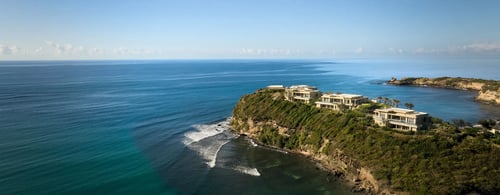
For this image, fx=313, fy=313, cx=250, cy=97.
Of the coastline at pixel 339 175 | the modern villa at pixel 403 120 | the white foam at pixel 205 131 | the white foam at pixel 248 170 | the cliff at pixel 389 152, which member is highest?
the modern villa at pixel 403 120

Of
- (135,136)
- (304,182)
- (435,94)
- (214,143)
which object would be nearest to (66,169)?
(135,136)

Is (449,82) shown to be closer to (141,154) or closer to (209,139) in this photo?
(209,139)

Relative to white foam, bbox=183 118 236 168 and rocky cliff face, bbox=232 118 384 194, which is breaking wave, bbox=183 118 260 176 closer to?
white foam, bbox=183 118 236 168

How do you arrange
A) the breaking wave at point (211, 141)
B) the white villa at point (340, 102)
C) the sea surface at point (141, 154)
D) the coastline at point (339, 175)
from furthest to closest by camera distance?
the white villa at point (340, 102) → the breaking wave at point (211, 141) → the sea surface at point (141, 154) → the coastline at point (339, 175)

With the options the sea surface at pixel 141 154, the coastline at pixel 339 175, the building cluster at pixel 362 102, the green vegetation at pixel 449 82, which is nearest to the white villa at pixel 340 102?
the building cluster at pixel 362 102

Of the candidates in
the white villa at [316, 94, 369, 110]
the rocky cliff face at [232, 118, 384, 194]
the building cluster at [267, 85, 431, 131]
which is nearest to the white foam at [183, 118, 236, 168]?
the rocky cliff face at [232, 118, 384, 194]

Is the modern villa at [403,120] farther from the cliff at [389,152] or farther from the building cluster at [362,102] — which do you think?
the cliff at [389,152]

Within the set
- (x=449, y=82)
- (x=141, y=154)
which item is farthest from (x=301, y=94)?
(x=449, y=82)
